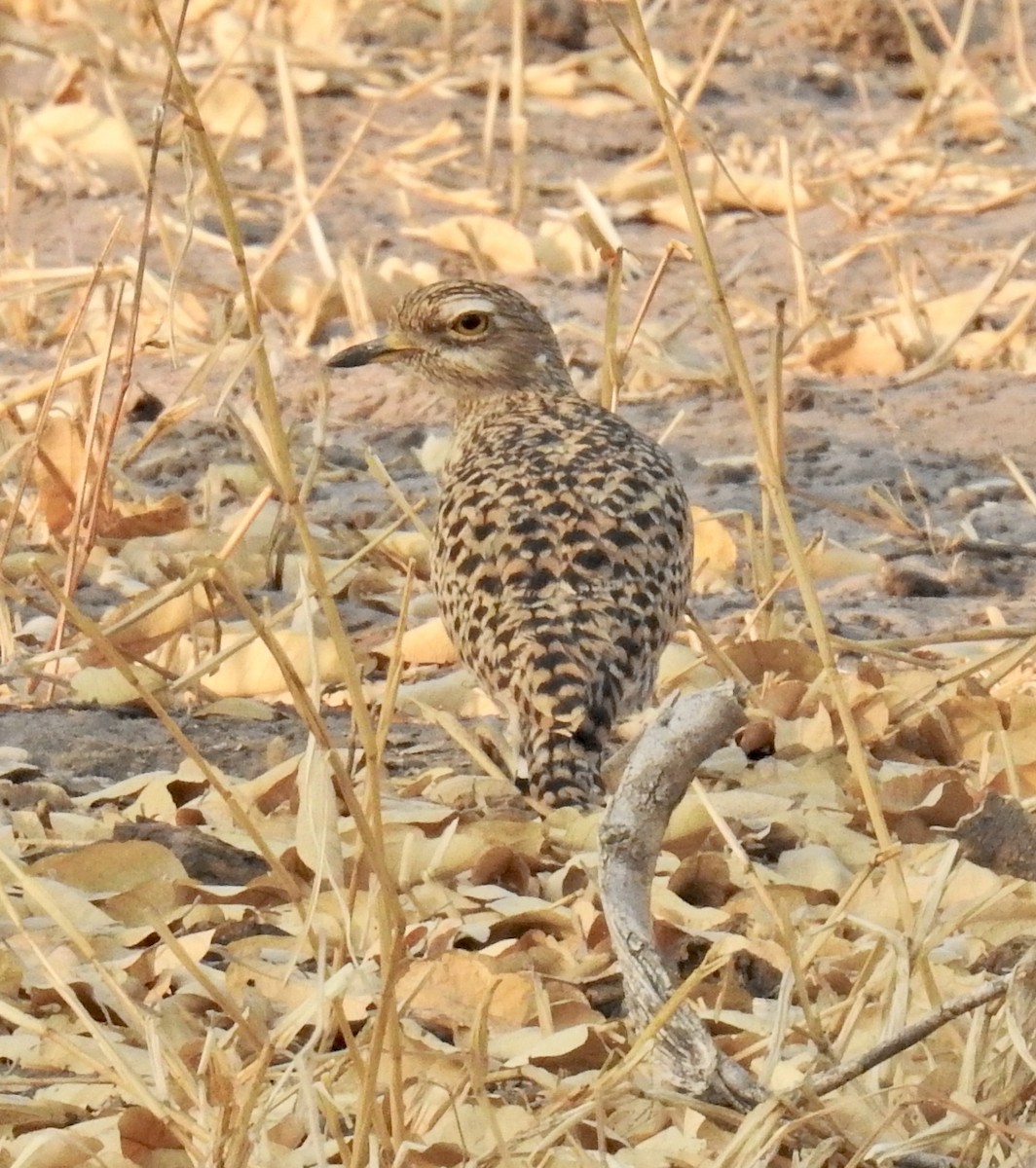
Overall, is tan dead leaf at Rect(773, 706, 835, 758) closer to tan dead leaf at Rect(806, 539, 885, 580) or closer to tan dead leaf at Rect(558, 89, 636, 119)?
tan dead leaf at Rect(806, 539, 885, 580)

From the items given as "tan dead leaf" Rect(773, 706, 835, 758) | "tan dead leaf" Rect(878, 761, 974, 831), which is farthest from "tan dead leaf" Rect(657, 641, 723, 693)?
"tan dead leaf" Rect(878, 761, 974, 831)

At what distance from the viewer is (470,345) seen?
5102 mm

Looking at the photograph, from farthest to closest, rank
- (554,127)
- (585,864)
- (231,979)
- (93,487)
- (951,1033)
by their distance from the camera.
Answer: (554,127) → (93,487) → (585,864) → (231,979) → (951,1033)

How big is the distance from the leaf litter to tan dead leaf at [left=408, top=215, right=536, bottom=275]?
21 mm

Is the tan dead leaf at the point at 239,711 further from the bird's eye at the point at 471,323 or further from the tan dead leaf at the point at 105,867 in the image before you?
the bird's eye at the point at 471,323

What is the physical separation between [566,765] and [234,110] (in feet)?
17.0

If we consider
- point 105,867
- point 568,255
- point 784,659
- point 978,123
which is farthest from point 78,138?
point 105,867

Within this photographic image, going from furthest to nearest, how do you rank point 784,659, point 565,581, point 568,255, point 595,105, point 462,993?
point 595,105, point 568,255, point 784,659, point 565,581, point 462,993

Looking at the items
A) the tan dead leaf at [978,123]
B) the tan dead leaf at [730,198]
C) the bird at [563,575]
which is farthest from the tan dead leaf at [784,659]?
the tan dead leaf at [978,123]

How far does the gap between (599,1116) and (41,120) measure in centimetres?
635

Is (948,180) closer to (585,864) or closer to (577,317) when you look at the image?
(577,317)

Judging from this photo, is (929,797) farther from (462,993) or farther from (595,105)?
(595,105)

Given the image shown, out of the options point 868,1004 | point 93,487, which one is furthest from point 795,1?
point 868,1004

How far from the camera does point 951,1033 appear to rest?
2742mm
